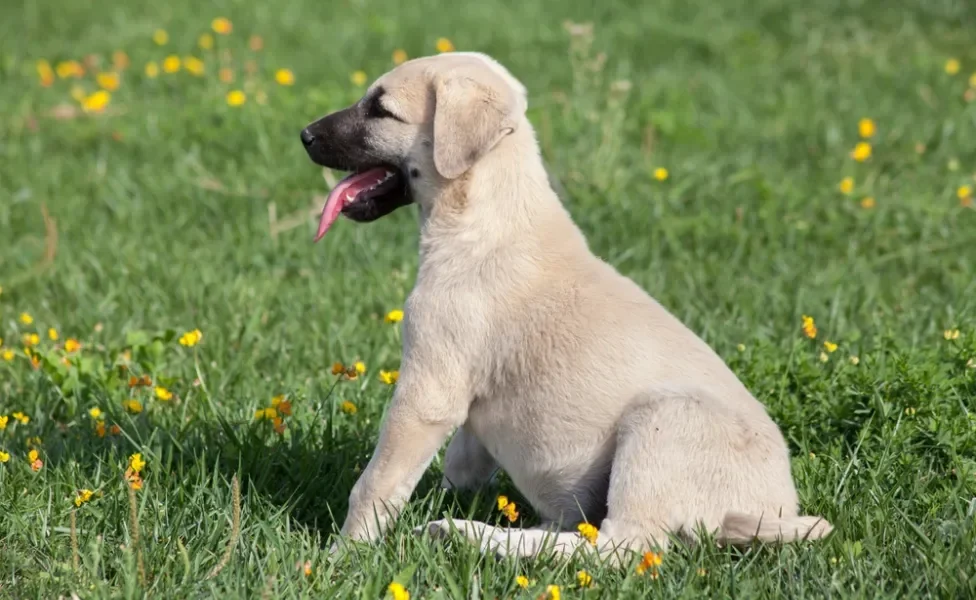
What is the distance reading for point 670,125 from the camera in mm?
7785

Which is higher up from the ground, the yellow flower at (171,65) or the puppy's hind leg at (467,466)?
the yellow flower at (171,65)

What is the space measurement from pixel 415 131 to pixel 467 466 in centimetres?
107

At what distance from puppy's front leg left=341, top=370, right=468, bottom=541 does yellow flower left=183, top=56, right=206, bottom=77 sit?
237 inches

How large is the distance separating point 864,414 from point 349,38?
6912 millimetres

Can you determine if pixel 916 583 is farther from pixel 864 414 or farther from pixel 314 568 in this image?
pixel 314 568

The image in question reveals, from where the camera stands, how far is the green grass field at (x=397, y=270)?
3342mm

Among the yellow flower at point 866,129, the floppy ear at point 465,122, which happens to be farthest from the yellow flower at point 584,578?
the yellow flower at point 866,129

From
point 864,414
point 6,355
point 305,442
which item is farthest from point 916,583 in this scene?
point 6,355

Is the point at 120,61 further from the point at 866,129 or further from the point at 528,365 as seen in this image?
the point at 528,365

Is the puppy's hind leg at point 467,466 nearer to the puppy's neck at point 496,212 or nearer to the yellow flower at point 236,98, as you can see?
the puppy's neck at point 496,212

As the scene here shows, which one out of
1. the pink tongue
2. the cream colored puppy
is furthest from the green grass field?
the pink tongue

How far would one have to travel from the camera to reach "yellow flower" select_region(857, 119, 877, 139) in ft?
23.6

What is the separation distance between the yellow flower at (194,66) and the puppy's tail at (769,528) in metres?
6.67

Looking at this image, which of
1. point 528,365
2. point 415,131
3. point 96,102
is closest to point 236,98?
point 96,102
